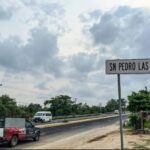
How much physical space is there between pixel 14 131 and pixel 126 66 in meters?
14.2

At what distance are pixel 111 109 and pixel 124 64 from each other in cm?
15165

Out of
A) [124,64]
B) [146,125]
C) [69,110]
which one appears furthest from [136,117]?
[69,110]

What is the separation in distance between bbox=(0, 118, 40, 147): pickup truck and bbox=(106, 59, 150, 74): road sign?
1343cm

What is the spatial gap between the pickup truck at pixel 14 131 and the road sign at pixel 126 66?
13.4 meters

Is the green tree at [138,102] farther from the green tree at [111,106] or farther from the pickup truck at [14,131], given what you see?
the green tree at [111,106]

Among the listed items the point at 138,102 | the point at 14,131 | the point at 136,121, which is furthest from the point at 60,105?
the point at 14,131

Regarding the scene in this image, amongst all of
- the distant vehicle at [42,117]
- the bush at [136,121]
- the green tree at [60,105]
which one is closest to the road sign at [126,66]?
the bush at [136,121]

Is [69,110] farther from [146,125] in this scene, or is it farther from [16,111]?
[146,125]

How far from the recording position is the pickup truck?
28.0m

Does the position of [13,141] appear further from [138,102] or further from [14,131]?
[138,102]

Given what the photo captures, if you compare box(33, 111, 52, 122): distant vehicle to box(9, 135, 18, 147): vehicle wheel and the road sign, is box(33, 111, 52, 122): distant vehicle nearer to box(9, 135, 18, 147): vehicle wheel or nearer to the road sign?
box(9, 135, 18, 147): vehicle wheel

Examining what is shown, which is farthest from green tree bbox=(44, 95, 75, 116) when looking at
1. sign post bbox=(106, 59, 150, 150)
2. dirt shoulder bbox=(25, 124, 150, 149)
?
sign post bbox=(106, 59, 150, 150)

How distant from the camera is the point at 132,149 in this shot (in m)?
21.9

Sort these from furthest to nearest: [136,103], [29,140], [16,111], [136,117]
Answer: [16,111] → [136,103] → [136,117] → [29,140]
